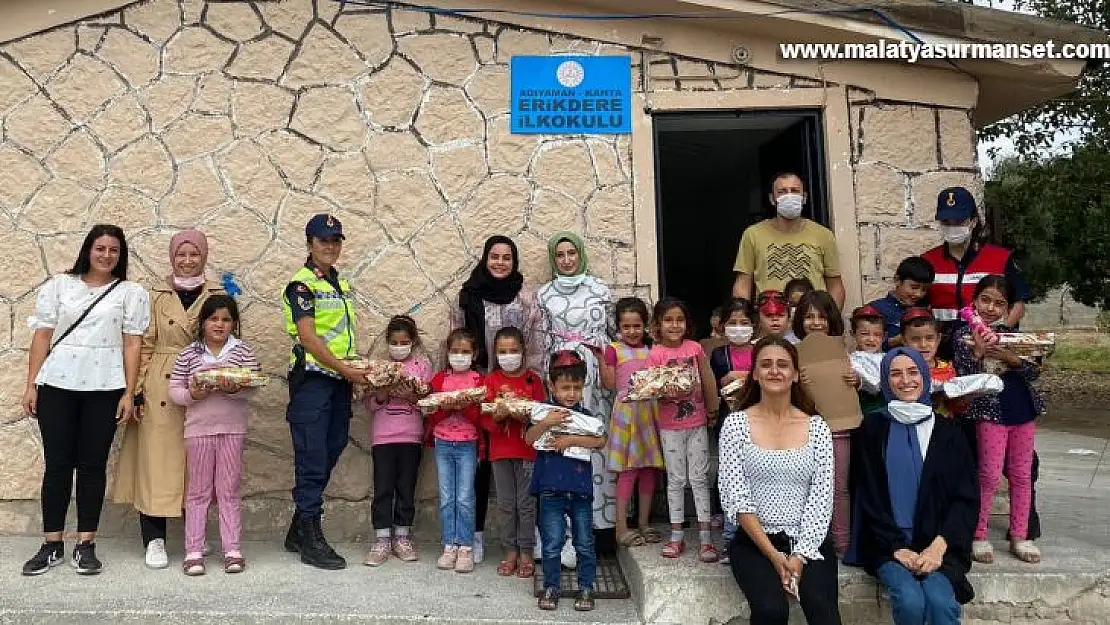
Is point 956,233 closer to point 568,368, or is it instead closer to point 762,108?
point 762,108

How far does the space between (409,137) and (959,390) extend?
3513mm

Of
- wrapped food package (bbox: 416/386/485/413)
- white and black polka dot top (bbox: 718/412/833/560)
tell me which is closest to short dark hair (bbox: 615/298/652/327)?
wrapped food package (bbox: 416/386/485/413)

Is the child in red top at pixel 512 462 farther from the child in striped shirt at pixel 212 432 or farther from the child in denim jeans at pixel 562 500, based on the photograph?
the child in striped shirt at pixel 212 432

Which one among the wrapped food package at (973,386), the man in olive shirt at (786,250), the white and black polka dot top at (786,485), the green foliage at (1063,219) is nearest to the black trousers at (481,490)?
the white and black polka dot top at (786,485)

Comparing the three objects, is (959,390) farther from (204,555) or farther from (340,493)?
(204,555)

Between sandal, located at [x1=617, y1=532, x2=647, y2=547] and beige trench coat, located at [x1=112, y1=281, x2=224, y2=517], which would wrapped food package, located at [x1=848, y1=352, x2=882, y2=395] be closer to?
sandal, located at [x1=617, y1=532, x2=647, y2=547]

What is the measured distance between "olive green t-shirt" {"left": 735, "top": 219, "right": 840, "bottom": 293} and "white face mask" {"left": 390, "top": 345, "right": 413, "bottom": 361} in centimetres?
203

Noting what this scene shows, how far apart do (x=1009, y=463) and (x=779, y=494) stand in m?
1.48

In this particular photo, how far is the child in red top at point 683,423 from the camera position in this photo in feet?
13.7

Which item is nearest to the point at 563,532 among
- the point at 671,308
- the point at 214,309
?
the point at 671,308

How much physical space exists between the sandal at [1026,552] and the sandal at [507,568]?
2503mm

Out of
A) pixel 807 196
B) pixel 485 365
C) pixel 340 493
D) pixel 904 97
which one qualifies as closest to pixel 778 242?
pixel 807 196

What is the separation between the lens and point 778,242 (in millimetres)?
4840

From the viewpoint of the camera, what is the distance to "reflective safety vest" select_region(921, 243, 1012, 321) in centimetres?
445
